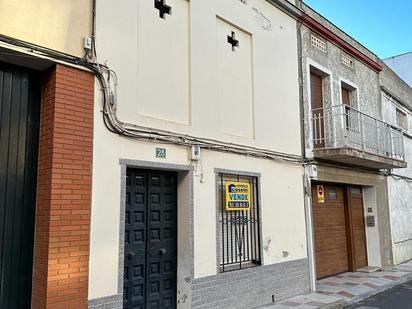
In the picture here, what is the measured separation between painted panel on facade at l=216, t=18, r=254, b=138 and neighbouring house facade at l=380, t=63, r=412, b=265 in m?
7.47

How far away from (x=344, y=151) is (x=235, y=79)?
3.28 m

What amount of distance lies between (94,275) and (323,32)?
28.0 ft

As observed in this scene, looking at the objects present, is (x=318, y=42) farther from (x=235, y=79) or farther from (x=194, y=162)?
(x=194, y=162)

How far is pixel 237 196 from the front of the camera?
7.30m

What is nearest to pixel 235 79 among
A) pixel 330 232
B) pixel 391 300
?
pixel 330 232

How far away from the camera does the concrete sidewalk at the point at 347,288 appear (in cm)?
769

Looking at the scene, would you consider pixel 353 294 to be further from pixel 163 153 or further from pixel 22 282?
pixel 22 282

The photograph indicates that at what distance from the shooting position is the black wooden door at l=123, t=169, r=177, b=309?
231 inches

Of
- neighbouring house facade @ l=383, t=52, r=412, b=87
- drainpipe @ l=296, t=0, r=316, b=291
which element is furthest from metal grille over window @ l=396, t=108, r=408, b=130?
drainpipe @ l=296, t=0, r=316, b=291

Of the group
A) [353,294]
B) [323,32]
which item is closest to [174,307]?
[353,294]

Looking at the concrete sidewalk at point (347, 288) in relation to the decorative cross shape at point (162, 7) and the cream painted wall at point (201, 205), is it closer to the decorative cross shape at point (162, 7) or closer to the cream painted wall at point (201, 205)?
the cream painted wall at point (201, 205)

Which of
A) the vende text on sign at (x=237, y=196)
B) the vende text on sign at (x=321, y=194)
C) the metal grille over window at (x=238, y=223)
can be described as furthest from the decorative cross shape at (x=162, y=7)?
the vende text on sign at (x=321, y=194)

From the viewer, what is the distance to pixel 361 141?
10.8m

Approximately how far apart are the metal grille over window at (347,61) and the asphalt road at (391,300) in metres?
6.23
